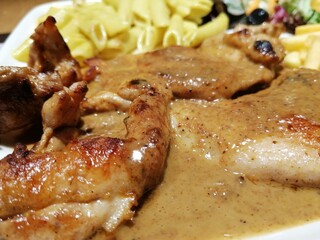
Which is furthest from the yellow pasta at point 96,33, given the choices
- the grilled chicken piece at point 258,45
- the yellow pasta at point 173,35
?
the grilled chicken piece at point 258,45

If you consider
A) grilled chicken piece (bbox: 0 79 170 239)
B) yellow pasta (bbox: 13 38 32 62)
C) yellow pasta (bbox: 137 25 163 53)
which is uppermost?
grilled chicken piece (bbox: 0 79 170 239)

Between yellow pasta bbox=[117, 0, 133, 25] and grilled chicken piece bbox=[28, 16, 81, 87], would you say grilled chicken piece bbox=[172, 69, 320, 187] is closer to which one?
grilled chicken piece bbox=[28, 16, 81, 87]

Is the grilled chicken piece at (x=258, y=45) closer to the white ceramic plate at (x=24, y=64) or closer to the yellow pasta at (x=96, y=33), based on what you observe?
the yellow pasta at (x=96, y=33)

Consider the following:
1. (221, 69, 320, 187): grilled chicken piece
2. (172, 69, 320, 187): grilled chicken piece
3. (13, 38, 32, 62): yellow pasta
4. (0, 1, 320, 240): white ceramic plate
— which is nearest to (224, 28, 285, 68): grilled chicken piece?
(172, 69, 320, 187): grilled chicken piece

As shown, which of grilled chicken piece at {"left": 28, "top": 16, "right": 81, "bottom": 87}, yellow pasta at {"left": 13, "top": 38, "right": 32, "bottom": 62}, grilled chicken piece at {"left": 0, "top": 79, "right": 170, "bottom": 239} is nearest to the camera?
grilled chicken piece at {"left": 0, "top": 79, "right": 170, "bottom": 239}

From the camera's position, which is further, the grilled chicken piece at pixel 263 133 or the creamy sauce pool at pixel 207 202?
the grilled chicken piece at pixel 263 133

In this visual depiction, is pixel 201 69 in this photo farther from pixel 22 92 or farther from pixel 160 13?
pixel 160 13
